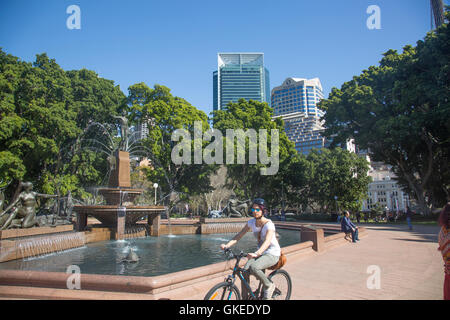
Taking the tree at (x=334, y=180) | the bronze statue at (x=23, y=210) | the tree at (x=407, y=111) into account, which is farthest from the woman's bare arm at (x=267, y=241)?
the tree at (x=334, y=180)

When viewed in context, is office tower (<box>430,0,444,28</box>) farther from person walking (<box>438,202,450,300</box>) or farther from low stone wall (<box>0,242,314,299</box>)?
low stone wall (<box>0,242,314,299</box>)

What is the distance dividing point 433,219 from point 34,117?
39736 millimetres

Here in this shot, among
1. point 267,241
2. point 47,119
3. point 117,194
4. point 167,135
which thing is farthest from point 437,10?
point 267,241

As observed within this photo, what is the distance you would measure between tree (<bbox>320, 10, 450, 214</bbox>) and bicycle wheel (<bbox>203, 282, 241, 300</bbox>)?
26665 millimetres

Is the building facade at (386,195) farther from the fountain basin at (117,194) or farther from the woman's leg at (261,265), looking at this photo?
the woman's leg at (261,265)

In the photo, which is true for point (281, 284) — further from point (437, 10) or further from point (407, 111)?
point (437, 10)

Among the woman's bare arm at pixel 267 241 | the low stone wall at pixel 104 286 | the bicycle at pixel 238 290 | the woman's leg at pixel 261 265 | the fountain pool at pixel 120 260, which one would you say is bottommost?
the fountain pool at pixel 120 260

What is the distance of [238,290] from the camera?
3939 millimetres

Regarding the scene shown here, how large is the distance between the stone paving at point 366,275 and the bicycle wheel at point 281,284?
0.44 m

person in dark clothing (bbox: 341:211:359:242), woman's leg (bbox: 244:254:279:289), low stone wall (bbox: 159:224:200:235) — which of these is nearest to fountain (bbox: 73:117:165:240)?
low stone wall (bbox: 159:224:200:235)

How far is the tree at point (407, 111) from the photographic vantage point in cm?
2567

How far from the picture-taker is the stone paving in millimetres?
5311

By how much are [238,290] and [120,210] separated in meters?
11.6
